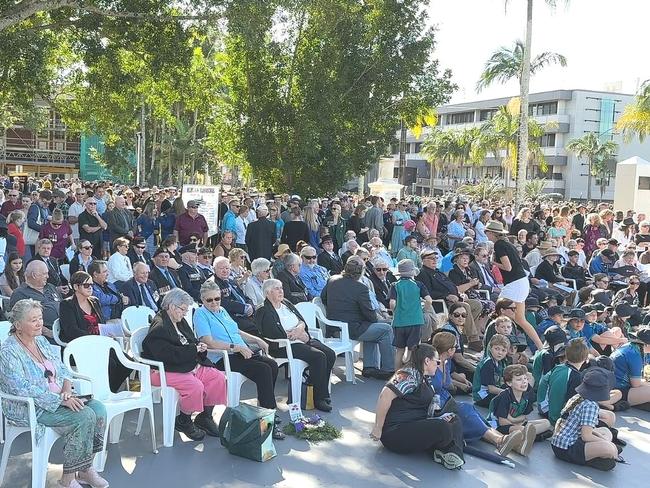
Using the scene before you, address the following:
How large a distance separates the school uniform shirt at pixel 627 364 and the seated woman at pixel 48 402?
5124 millimetres

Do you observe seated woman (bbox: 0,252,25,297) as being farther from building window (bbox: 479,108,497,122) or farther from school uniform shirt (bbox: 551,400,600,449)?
building window (bbox: 479,108,497,122)

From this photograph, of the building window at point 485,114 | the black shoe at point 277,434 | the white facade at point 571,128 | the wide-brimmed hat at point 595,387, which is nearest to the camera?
the wide-brimmed hat at point 595,387

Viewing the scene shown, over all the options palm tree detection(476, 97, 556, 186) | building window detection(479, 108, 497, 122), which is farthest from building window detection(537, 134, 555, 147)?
palm tree detection(476, 97, 556, 186)

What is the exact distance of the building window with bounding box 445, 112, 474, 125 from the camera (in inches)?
2800

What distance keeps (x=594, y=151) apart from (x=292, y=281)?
2234 inches

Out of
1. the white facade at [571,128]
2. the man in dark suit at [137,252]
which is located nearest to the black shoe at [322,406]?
the man in dark suit at [137,252]

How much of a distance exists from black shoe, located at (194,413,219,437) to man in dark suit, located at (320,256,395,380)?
240cm

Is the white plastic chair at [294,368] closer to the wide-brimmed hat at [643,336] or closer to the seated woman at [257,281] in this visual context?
the seated woman at [257,281]

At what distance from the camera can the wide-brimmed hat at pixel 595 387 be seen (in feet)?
18.7

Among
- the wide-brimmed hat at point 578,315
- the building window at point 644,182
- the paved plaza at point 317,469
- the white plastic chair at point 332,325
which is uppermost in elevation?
the building window at point 644,182

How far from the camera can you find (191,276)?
29.1ft

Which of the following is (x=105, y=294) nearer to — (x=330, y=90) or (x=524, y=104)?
(x=330, y=90)

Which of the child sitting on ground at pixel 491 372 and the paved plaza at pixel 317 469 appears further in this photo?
the child sitting on ground at pixel 491 372

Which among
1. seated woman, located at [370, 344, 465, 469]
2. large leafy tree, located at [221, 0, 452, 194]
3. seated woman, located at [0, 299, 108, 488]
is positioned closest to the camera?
seated woman, located at [0, 299, 108, 488]
